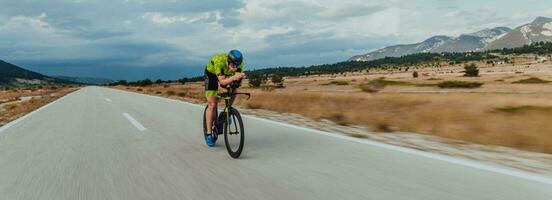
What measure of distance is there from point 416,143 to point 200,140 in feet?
12.6

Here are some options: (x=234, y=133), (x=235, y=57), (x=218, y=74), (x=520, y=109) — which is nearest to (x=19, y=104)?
(x=218, y=74)

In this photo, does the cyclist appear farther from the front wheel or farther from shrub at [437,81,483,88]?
shrub at [437,81,483,88]

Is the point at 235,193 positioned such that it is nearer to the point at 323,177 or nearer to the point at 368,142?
the point at 323,177

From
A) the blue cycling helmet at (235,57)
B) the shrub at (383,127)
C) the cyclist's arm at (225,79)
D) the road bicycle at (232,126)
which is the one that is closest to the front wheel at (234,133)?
the road bicycle at (232,126)

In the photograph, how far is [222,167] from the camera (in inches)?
228

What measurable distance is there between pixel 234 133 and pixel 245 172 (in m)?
1.22

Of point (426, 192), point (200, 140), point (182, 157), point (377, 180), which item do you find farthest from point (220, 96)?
point (426, 192)

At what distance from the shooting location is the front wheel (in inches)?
250

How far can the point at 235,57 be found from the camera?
20.4ft

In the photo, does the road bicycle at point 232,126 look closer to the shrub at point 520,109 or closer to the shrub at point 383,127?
the shrub at point 383,127

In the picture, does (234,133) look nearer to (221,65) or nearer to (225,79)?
(225,79)

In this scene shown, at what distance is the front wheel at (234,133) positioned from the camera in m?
6.35

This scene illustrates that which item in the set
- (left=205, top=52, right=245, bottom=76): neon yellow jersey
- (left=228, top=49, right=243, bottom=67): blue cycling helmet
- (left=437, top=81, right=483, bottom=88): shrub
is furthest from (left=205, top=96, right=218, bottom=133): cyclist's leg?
(left=437, top=81, right=483, bottom=88): shrub

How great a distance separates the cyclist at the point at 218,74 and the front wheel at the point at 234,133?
473 mm
